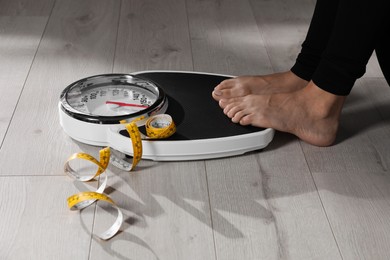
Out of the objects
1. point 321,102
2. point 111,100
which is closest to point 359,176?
point 321,102

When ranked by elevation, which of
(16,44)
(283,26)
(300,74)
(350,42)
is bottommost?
(283,26)

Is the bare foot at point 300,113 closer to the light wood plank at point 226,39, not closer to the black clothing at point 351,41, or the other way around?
the black clothing at point 351,41

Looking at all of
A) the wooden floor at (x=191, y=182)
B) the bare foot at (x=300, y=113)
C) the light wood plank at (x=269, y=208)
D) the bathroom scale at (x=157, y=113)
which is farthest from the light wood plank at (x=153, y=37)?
the light wood plank at (x=269, y=208)

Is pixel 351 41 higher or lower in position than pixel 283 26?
Result: higher

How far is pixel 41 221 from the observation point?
1358 millimetres

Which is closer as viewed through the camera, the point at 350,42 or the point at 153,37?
the point at 350,42

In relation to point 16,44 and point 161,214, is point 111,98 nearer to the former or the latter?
point 161,214

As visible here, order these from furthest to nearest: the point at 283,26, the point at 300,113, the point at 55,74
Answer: the point at 283,26 < the point at 55,74 < the point at 300,113

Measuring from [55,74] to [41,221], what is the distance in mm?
718

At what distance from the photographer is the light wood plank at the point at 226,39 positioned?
2064 millimetres

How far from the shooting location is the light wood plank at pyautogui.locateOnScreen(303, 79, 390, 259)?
134cm

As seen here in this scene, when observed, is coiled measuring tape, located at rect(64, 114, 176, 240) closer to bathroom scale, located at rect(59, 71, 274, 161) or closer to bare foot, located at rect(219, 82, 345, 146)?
bathroom scale, located at rect(59, 71, 274, 161)

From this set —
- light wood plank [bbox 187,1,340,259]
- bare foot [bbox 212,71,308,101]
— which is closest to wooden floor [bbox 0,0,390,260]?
light wood plank [bbox 187,1,340,259]

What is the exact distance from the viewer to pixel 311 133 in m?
1.62
